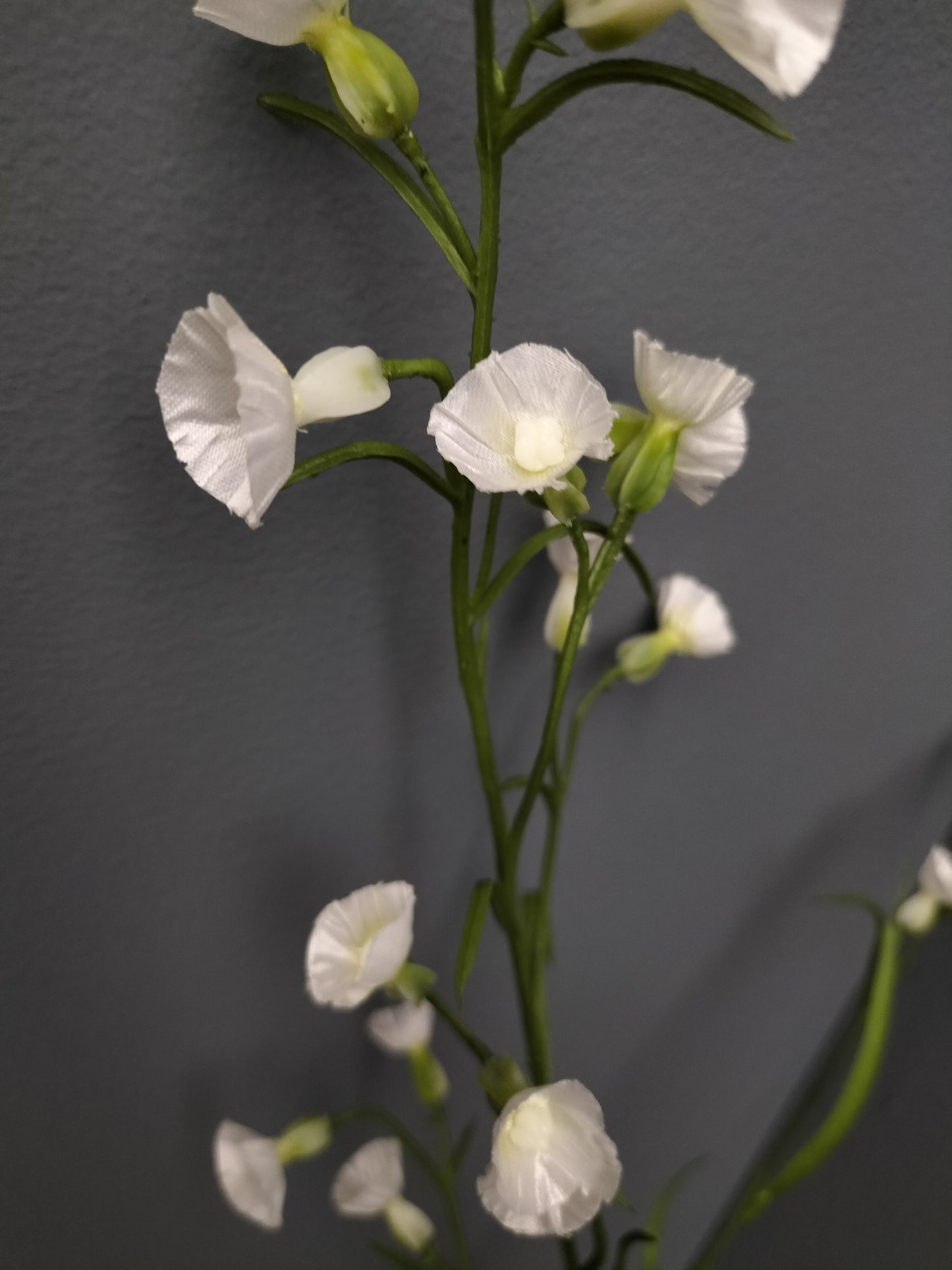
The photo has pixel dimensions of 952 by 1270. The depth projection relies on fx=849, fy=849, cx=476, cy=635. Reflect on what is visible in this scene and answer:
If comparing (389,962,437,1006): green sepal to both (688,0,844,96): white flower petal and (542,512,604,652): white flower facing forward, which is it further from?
(688,0,844,96): white flower petal

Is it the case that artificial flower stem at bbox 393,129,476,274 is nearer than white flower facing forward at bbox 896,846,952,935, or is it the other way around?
artificial flower stem at bbox 393,129,476,274

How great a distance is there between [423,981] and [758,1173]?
783mm

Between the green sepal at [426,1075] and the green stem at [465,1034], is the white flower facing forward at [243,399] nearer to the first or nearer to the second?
the green stem at [465,1034]

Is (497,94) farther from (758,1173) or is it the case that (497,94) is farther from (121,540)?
(758,1173)

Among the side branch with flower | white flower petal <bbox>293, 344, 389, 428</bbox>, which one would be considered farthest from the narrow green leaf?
white flower petal <bbox>293, 344, 389, 428</bbox>

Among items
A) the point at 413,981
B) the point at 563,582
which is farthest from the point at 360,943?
the point at 563,582

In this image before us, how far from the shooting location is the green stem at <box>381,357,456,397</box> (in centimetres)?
44

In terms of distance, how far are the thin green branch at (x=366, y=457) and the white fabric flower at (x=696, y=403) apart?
13 centimetres

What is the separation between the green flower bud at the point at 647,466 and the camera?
481 millimetres

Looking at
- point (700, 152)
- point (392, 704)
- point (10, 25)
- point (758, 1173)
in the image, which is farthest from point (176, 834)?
point (758, 1173)

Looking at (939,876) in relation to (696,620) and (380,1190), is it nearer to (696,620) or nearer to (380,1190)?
(696,620)

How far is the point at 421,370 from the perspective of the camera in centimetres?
46

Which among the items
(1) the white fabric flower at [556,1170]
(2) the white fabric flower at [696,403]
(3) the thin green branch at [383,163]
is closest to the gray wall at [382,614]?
(3) the thin green branch at [383,163]

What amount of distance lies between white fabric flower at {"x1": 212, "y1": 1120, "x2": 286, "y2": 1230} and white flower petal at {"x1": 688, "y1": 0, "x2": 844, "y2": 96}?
78 cm
